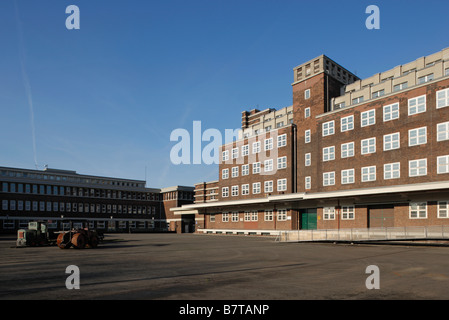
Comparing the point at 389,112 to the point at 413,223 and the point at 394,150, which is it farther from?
the point at 413,223

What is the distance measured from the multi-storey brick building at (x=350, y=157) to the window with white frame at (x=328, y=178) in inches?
4.8

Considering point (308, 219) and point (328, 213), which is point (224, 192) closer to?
point (308, 219)

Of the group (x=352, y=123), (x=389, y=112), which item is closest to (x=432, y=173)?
(x=389, y=112)

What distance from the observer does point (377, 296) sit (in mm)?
9391

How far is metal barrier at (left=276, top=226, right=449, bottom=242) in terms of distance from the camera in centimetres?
2666

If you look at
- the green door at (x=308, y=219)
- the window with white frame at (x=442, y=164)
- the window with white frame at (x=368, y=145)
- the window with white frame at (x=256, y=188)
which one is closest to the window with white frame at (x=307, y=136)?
the window with white frame at (x=368, y=145)

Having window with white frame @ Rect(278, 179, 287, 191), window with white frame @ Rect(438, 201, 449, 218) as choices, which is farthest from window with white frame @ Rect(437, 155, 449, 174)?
window with white frame @ Rect(278, 179, 287, 191)

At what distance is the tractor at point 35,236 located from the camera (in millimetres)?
31155

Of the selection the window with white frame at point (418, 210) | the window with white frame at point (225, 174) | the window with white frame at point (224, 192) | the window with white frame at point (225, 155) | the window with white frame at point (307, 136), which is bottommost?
the window with white frame at point (418, 210)

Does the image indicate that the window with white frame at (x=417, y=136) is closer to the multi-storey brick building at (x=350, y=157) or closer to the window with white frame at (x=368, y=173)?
the multi-storey brick building at (x=350, y=157)

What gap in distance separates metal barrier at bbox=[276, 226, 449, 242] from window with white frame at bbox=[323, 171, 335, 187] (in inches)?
435

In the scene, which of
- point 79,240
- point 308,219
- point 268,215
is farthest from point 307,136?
point 79,240

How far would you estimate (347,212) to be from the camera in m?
40.6

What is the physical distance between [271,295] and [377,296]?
9.23 feet
